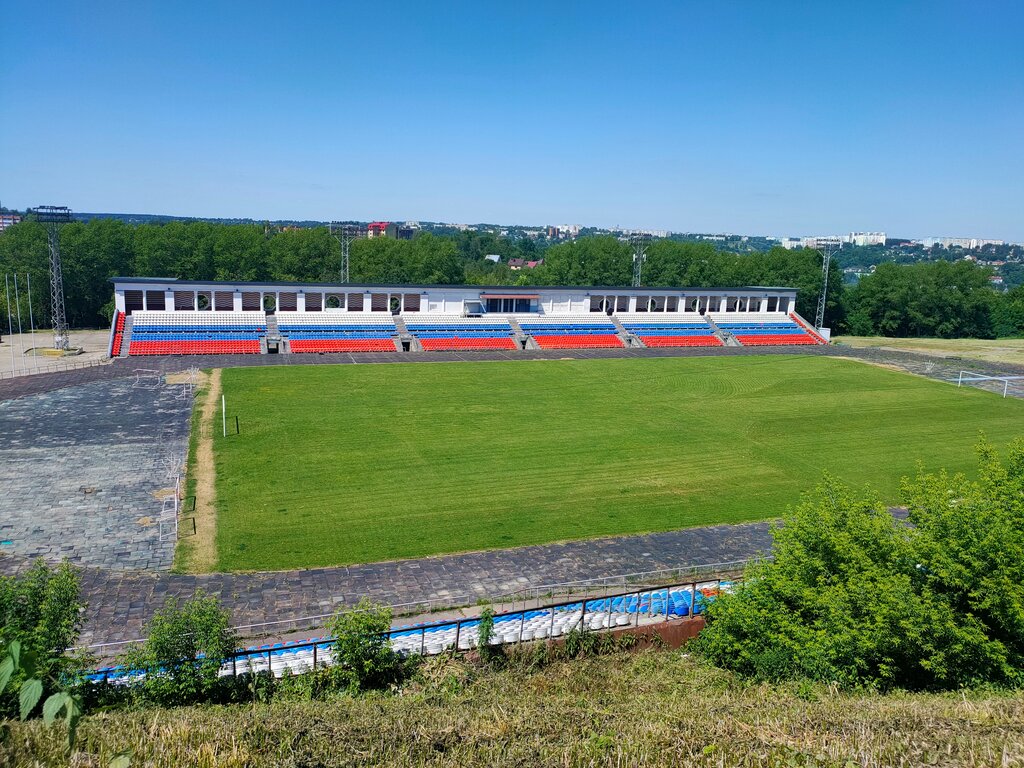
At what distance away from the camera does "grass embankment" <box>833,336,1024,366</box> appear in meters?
67.2

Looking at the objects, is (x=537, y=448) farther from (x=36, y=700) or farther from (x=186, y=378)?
(x=36, y=700)

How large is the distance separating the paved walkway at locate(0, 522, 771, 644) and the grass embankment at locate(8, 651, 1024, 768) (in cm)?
676

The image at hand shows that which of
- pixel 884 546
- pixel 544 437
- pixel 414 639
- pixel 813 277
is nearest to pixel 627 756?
pixel 414 639

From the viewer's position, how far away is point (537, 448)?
34688mm

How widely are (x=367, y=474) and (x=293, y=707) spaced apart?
17668mm

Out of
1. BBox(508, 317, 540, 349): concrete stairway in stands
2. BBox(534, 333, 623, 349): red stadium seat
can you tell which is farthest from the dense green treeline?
BBox(508, 317, 540, 349): concrete stairway in stands

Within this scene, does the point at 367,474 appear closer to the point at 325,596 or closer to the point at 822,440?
the point at 325,596

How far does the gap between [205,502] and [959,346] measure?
73.4 meters

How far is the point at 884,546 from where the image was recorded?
16656mm

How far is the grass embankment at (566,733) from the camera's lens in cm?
1078

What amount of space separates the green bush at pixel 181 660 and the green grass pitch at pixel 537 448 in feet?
24.5

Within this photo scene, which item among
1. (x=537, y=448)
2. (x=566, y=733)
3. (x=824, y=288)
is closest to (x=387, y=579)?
(x=566, y=733)

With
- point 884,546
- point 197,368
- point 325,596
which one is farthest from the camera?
point 197,368

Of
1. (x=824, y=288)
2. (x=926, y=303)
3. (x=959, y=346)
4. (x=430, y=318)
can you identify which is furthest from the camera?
(x=926, y=303)
